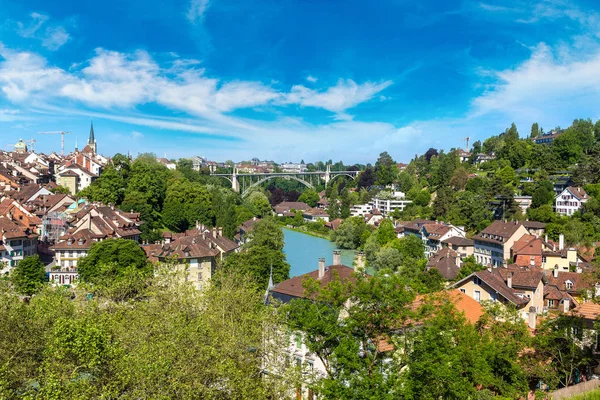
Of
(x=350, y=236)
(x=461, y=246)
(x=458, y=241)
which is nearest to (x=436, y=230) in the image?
(x=458, y=241)

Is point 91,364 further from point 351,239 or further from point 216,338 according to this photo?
point 351,239

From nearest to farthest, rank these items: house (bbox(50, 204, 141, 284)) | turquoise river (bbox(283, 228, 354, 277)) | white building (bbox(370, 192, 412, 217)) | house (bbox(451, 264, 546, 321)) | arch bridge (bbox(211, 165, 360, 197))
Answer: house (bbox(451, 264, 546, 321)) < house (bbox(50, 204, 141, 284)) < turquoise river (bbox(283, 228, 354, 277)) < white building (bbox(370, 192, 412, 217)) < arch bridge (bbox(211, 165, 360, 197))

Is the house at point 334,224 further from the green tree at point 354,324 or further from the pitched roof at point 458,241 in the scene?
the green tree at point 354,324

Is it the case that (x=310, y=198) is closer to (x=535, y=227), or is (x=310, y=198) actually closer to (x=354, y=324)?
(x=535, y=227)

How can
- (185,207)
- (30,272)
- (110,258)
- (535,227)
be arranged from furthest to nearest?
(185,207)
(535,227)
(110,258)
(30,272)

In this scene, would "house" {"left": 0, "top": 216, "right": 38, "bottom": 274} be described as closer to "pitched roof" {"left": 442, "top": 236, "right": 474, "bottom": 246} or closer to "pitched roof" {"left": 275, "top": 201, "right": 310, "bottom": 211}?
"pitched roof" {"left": 442, "top": 236, "right": 474, "bottom": 246}

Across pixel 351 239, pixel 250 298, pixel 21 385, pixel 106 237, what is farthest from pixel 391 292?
pixel 351 239

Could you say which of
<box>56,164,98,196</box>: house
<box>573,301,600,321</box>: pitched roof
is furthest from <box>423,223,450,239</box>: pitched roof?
<box>56,164,98,196</box>: house
